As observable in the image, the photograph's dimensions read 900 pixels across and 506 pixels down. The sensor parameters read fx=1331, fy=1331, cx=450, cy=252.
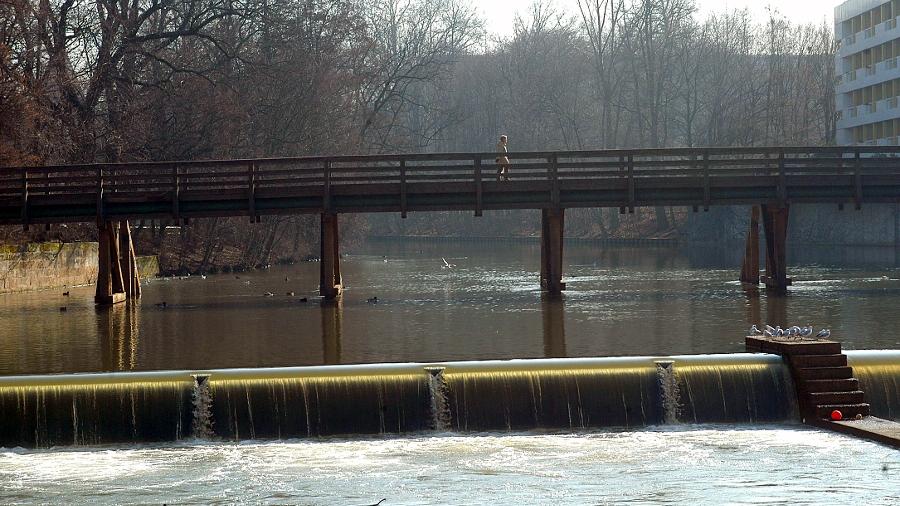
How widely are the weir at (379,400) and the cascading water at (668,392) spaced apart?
1 cm

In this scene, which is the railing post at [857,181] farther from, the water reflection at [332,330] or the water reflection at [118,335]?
the water reflection at [118,335]

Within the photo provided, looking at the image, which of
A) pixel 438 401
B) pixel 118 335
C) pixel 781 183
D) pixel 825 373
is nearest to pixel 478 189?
pixel 781 183

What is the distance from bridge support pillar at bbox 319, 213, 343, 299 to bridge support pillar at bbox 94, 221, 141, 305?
5.29 meters

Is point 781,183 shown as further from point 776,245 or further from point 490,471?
point 490,471

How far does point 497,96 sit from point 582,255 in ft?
141

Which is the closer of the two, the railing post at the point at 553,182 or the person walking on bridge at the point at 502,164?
the railing post at the point at 553,182

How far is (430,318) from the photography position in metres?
29.3

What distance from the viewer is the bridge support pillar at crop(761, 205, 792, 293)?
35.4 meters

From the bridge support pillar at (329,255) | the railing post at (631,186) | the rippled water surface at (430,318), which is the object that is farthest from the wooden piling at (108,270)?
the railing post at (631,186)

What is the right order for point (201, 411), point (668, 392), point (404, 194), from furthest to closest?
point (404, 194), point (668, 392), point (201, 411)

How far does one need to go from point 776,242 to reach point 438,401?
1981cm

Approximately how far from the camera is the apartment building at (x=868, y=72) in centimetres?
7850

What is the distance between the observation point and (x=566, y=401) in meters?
18.5

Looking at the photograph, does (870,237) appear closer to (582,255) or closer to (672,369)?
(582,255)
